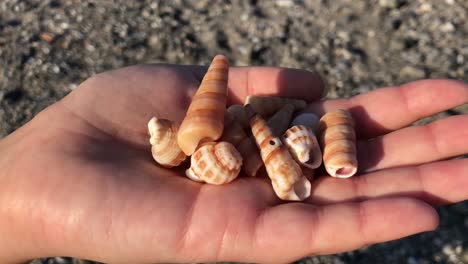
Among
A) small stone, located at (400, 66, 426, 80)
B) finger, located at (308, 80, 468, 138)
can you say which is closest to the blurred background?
small stone, located at (400, 66, 426, 80)

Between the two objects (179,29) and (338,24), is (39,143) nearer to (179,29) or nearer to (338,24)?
(179,29)

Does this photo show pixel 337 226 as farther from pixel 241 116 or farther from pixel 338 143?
pixel 241 116

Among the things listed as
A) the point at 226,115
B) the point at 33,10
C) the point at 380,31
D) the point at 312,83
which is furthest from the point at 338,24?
the point at 33,10

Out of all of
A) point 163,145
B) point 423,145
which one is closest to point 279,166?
point 163,145

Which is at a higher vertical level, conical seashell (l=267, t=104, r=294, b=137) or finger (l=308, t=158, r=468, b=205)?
finger (l=308, t=158, r=468, b=205)

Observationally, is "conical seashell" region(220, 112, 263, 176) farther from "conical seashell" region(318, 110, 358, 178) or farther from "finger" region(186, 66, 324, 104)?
"finger" region(186, 66, 324, 104)

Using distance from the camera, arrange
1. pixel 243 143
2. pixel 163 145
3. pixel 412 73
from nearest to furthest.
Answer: pixel 163 145 → pixel 243 143 → pixel 412 73
